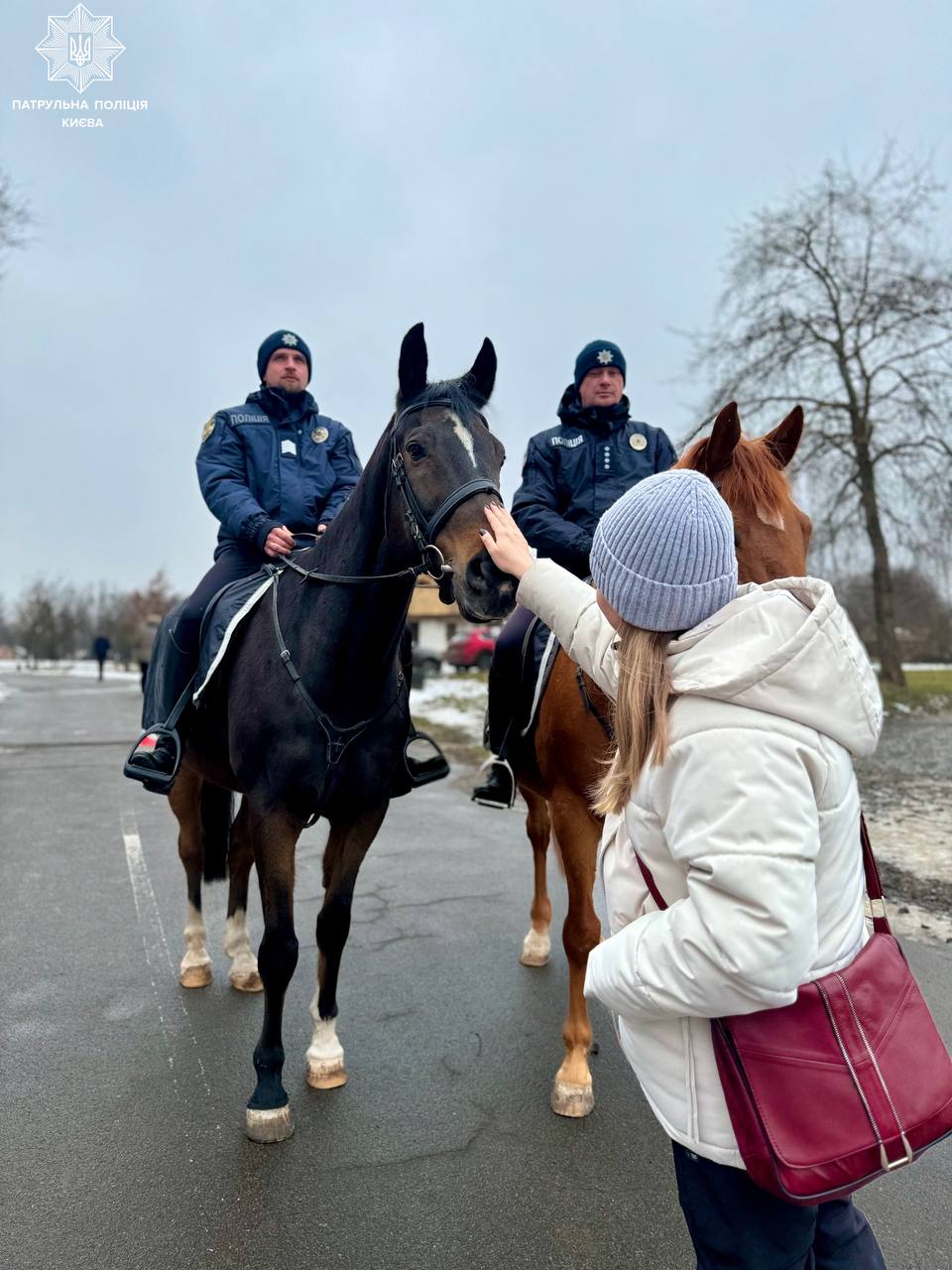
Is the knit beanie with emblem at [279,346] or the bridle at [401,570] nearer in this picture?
the bridle at [401,570]

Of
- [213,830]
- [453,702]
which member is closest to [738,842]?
[213,830]

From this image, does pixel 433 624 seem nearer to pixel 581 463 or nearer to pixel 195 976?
pixel 195 976

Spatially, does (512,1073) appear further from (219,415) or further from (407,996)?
(219,415)

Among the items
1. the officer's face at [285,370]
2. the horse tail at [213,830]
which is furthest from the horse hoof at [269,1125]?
the officer's face at [285,370]

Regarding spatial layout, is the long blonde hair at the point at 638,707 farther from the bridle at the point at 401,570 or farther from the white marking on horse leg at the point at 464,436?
the white marking on horse leg at the point at 464,436

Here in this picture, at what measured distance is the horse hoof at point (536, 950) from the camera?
4691 mm

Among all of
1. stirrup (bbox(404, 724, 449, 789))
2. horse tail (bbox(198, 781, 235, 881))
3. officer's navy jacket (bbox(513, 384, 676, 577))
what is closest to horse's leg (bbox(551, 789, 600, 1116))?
stirrup (bbox(404, 724, 449, 789))

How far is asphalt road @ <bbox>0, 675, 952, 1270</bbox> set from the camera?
2.53 m

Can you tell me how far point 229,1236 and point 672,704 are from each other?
7.33ft

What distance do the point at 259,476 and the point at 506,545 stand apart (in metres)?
2.05

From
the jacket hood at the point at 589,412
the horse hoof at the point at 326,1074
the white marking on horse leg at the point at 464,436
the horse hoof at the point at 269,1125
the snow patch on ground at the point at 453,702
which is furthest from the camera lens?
the snow patch on ground at the point at 453,702

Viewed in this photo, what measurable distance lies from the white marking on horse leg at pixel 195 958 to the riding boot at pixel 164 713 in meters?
0.83

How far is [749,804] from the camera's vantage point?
4.47 ft

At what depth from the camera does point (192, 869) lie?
4.65 metres
